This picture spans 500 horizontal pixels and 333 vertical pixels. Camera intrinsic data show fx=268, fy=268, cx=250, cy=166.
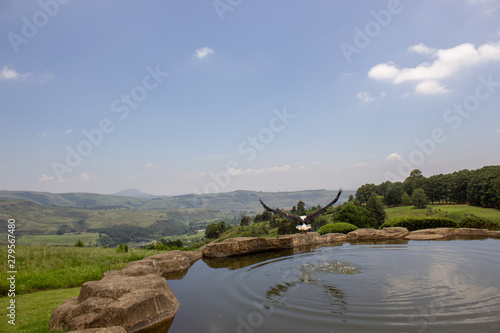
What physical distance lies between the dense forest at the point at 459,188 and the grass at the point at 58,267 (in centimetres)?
6246

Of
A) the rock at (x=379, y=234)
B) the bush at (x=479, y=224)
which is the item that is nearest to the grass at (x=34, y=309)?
the rock at (x=379, y=234)

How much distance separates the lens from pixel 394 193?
79.2 m

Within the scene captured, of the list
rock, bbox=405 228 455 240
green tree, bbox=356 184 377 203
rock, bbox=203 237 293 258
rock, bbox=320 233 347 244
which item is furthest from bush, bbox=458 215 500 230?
green tree, bbox=356 184 377 203

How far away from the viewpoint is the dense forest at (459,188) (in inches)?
2089

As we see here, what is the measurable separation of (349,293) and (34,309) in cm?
1047

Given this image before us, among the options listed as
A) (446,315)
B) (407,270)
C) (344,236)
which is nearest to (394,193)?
(344,236)

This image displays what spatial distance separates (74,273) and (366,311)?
12675 millimetres

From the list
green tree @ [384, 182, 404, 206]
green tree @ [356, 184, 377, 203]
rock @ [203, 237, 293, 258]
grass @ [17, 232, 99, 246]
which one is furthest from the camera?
grass @ [17, 232, 99, 246]

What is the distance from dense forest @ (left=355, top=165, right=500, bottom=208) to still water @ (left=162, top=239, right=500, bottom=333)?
49.4 metres

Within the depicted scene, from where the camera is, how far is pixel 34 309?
344 inches

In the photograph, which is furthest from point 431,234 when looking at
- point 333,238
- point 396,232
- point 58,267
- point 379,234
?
point 58,267

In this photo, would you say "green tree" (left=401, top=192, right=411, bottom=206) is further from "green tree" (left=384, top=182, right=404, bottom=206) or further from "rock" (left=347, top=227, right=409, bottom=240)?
"rock" (left=347, top=227, right=409, bottom=240)

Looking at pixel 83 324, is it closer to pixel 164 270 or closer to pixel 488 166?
pixel 164 270

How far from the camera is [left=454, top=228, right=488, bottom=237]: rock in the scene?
20.6 metres
